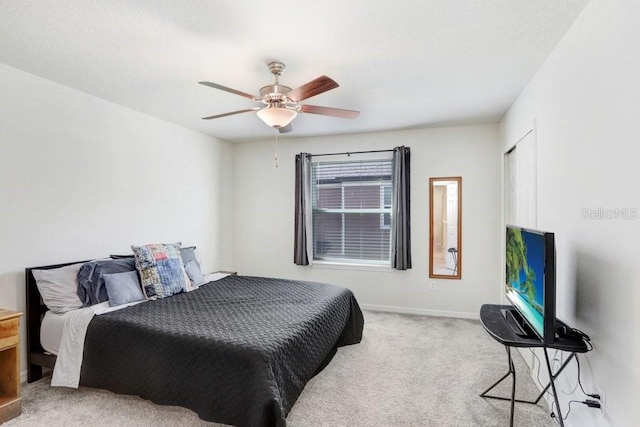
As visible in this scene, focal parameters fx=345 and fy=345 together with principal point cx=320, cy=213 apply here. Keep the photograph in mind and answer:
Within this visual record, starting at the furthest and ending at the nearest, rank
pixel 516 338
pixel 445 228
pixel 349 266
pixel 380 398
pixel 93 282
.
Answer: pixel 349 266 → pixel 445 228 → pixel 93 282 → pixel 380 398 → pixel 516 338

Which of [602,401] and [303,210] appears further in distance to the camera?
[303,210]

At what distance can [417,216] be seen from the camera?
4.54 metres

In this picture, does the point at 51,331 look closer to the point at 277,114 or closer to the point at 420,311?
the point at 277,114

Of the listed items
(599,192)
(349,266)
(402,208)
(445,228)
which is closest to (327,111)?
(599,192)

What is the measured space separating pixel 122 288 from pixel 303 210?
2.55 metres

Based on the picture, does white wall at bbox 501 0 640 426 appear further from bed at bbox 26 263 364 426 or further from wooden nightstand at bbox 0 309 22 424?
wooden nightstand at bbox 0 309 22 424

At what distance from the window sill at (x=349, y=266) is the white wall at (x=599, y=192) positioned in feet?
8.39

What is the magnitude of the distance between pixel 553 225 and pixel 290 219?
3465mm

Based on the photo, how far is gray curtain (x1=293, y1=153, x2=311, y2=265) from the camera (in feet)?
16.1

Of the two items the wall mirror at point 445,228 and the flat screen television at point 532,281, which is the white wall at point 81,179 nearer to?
the wall mirror at point 445,228

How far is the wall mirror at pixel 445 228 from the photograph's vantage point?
14.4 feet

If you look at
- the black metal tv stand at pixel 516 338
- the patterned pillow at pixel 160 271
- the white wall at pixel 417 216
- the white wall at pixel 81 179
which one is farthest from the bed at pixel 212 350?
the white wall at pixel 417 216

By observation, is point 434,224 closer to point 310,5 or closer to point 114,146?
point 310,5

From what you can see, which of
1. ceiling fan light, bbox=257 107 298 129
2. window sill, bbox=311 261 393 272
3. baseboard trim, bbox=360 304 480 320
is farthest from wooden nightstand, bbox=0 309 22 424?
baseboard trim, bbox=360 304 480 320
